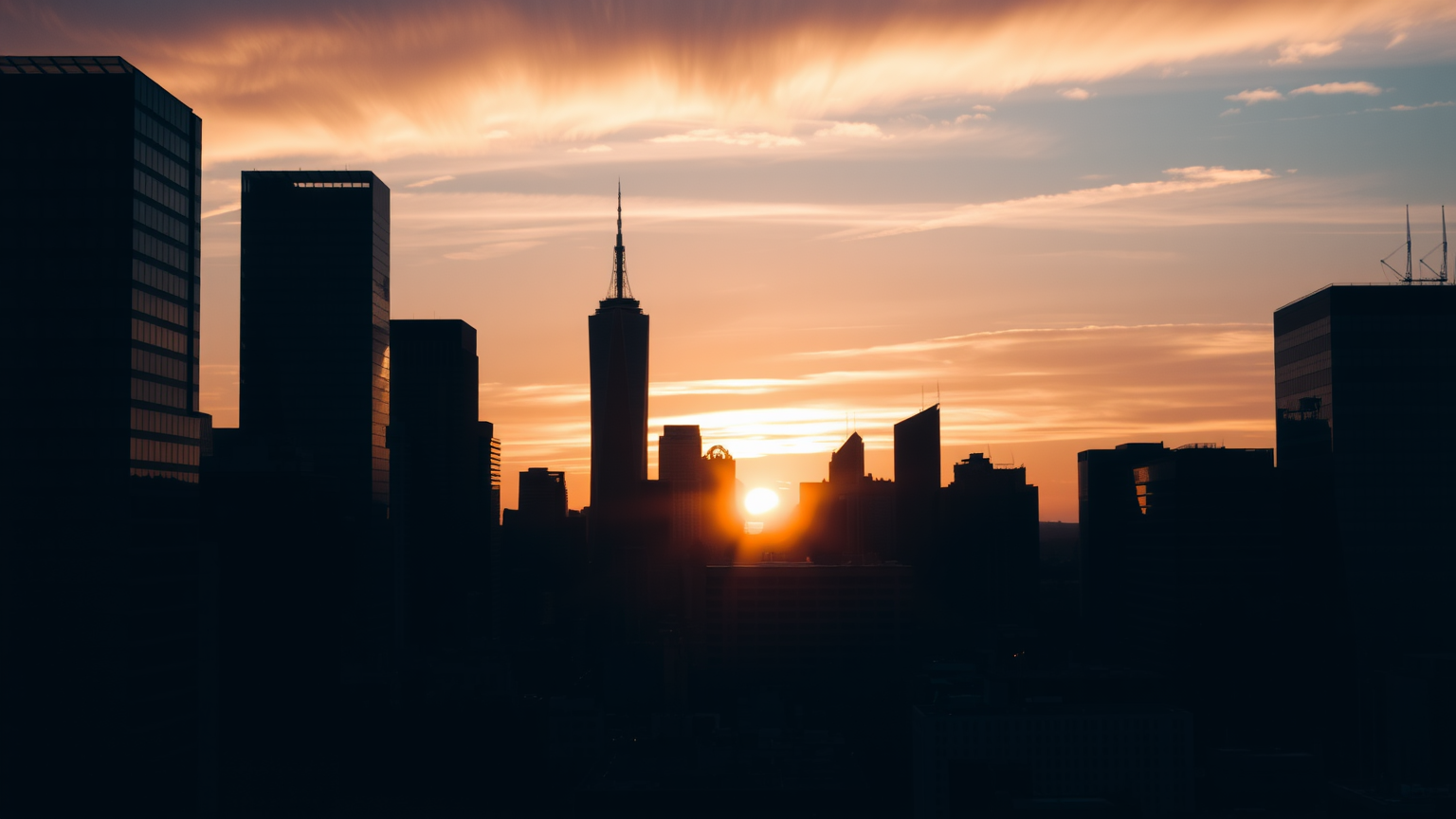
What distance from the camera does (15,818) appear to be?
369 ft

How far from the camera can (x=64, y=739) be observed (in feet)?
372

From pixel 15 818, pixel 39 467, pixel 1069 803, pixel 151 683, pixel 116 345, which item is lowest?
pixel 1069 803

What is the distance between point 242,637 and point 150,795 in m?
72.3

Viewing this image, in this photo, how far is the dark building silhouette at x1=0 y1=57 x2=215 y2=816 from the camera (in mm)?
113250

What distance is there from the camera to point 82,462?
375 ft

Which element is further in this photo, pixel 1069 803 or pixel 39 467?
pixel 1069 803

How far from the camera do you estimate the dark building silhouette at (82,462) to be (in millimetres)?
113250

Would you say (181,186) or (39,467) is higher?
(181,186)

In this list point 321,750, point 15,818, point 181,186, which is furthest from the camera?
point 321,750

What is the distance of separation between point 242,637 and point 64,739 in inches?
2874

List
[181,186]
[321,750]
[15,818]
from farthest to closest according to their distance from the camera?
1. [321,750]
2. [181,186]
3. [15,818]

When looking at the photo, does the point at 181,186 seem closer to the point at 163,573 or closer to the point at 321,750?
the point at 163,573

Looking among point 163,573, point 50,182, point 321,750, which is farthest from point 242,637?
point 50,182

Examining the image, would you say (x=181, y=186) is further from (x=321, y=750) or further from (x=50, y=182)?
(x=321, y=750)
